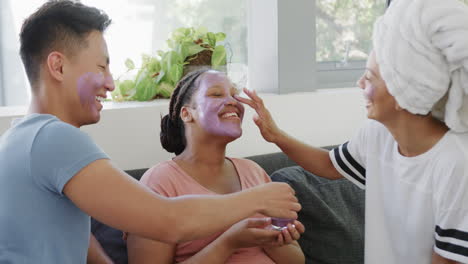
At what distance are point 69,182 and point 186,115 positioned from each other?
0.73 m

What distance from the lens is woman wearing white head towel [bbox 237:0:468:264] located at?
142 cm

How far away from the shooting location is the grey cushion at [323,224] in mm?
2180

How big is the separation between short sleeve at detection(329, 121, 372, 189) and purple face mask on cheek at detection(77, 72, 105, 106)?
809mm

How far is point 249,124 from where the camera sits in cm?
254

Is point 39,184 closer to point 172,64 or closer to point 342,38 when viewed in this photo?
point 172,64

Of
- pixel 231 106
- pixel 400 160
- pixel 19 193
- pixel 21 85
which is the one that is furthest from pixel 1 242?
pixel 21 85

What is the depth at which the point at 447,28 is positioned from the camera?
54.9 inches

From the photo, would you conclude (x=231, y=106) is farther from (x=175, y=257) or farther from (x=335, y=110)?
(x=335, y=110)

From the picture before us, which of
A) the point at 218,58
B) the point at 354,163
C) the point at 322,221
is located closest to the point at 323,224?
the point at 322,221

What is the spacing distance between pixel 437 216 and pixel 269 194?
17.3 inches

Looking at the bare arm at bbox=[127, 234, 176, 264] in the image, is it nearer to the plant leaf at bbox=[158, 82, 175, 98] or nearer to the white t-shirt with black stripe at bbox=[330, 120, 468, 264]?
the white t-shirt with black stripe at bbox=[330, 120, 468, 264]

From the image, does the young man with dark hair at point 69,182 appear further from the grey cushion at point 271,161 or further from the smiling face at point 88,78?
the grey cushion at point 271,161

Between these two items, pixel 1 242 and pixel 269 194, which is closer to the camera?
pixel 1 242

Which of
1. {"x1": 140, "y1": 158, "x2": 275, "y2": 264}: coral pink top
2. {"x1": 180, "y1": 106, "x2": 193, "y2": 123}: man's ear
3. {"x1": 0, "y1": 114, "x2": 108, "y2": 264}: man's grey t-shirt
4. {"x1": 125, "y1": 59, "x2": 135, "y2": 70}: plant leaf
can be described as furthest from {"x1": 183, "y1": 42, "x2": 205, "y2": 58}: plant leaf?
{"x1": 0, "y1": 114, "x2": 108, "y2": 264}: man's grey t-shirt
